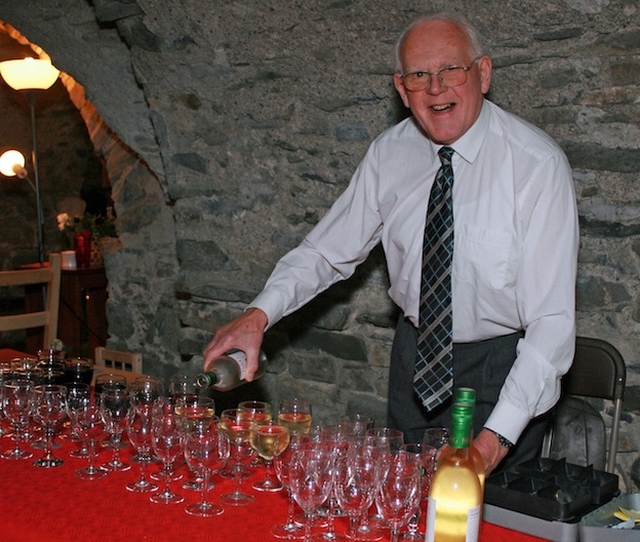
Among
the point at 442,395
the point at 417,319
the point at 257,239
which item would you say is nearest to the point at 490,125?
the point at 417,319

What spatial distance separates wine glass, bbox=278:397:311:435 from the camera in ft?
6.83

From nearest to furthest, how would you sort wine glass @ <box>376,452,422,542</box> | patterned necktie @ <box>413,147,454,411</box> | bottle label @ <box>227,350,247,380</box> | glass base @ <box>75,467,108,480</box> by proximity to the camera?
Answer: wine glass @ <box>376,452,422,542</box> → glass base @ <box>75,467,108,480</box> → bottle label @ <box>227,350,247,380</box> → patterned necktie @ <box>413,147,454,411</box>

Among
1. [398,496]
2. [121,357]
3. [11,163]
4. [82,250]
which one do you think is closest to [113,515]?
[398,496]

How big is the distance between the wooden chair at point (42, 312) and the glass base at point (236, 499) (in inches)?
90.0

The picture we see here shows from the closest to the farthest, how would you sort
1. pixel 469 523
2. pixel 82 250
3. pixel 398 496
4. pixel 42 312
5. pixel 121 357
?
pixel 469 523, pixel 398 496, pixel 121 357, pixel 42 312, pixel 82 250

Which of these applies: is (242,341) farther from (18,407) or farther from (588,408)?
(588,408)

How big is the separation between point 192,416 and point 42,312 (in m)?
2.36

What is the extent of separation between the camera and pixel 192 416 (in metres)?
2.09

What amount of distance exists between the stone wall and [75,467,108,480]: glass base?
1.77 m

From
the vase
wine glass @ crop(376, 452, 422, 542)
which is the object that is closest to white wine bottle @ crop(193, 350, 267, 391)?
wine glass @ crop(376, 452, 422, 542)

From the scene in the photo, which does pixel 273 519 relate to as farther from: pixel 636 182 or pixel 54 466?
pixel 636 182

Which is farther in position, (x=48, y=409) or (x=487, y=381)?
(x=487, y=381)

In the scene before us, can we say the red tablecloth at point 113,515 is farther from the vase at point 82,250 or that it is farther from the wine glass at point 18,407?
the vase at point 82,250

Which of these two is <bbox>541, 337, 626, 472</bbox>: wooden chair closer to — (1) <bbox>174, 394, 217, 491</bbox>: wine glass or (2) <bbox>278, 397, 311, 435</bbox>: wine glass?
(2) <bbox>278, 397, 311, 435</bbox>: wine glass
